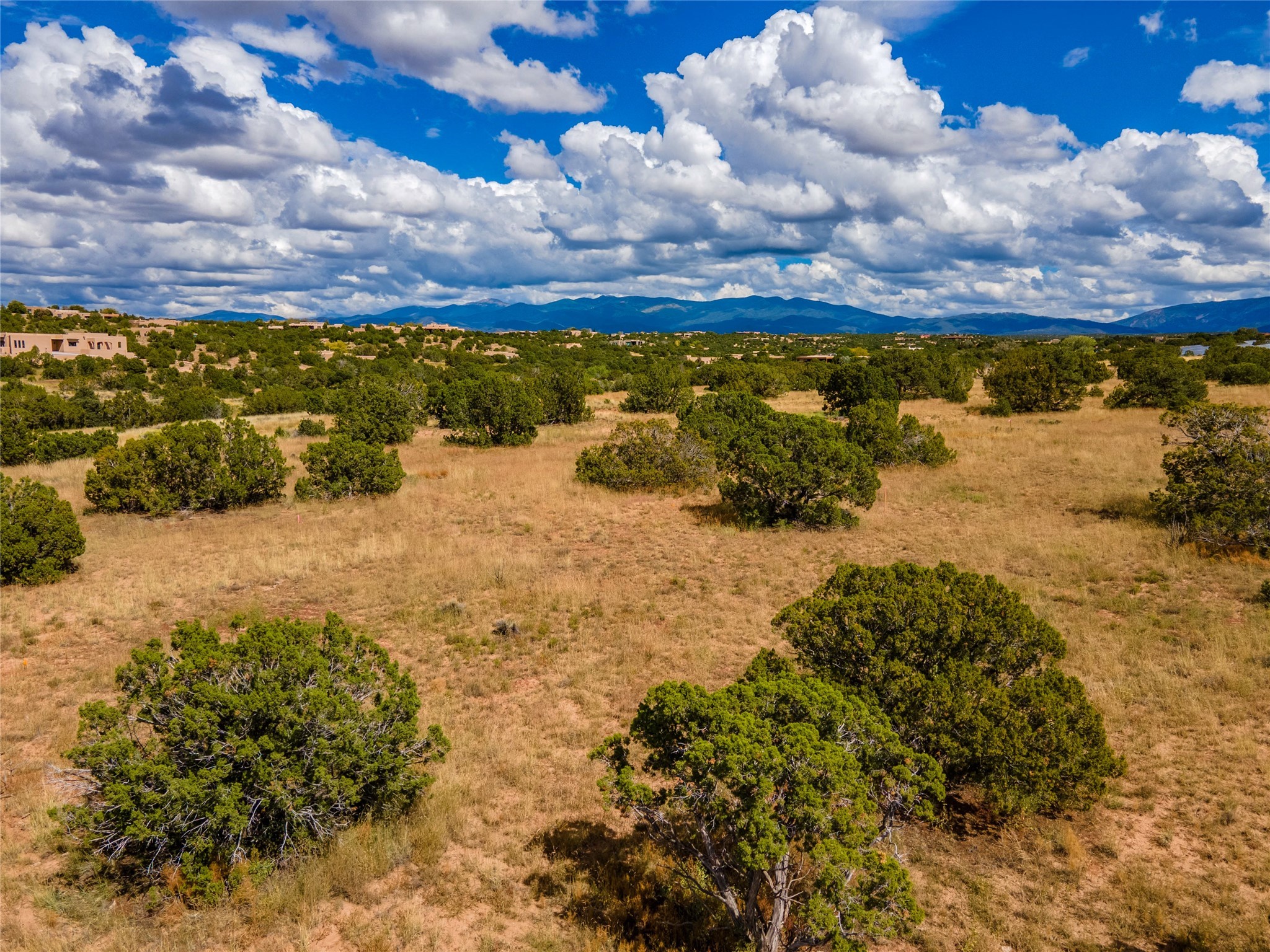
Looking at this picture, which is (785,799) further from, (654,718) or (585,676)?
(585,676)

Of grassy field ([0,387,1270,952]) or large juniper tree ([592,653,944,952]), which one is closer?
large juniper tree ([592,653,944,952])

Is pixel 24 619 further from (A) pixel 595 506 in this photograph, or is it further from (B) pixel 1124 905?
(B) pixel 1124 905

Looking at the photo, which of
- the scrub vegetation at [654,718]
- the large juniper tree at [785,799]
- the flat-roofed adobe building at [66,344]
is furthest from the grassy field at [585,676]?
the flat-roofed adobe building at [66,344]

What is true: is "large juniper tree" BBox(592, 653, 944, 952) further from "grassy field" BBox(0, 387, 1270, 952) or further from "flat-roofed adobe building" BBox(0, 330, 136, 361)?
"flat-roofed adobe building" BBox(0, 330, 136, 361)

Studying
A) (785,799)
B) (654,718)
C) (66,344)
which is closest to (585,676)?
(654,718)

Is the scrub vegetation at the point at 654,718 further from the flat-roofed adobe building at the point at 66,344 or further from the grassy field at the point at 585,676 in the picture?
the flat-roofed adobe building at the point at 66,344

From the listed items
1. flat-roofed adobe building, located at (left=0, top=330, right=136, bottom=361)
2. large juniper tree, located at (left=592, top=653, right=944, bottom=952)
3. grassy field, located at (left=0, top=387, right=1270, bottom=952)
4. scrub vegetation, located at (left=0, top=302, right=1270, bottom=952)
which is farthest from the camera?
flat-roofed adobe building, located at (left=0, top=330, right=136, bottom=361)


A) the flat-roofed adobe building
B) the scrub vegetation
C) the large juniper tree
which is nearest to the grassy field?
the scrub vegetation
